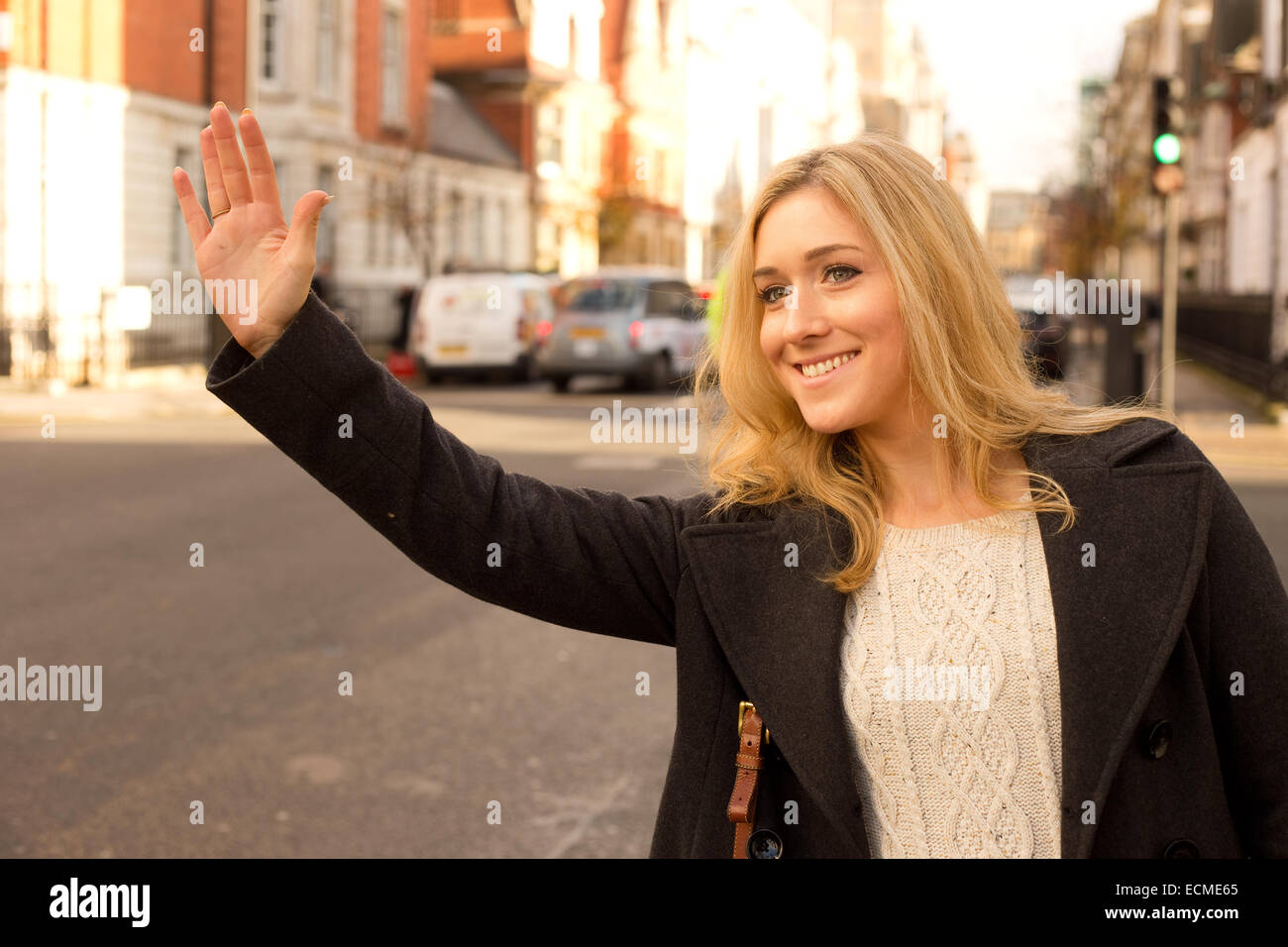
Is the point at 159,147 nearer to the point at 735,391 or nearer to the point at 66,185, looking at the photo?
the point at 66,185

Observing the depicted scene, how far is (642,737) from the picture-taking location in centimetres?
586

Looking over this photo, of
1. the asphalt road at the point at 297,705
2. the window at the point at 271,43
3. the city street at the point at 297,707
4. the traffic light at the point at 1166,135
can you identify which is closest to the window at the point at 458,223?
the window at the point at 271,43

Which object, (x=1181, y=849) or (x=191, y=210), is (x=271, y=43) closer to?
(x=191, y=210)

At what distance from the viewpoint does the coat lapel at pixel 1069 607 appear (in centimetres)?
196

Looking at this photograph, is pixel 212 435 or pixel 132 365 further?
pixel 132 365

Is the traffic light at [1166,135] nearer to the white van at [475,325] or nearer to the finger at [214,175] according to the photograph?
the white van at [475,325]

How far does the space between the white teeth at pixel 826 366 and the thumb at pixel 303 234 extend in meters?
0.71

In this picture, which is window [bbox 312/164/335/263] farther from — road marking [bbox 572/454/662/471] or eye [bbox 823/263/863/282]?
eye [bbox 823/263/863/282]

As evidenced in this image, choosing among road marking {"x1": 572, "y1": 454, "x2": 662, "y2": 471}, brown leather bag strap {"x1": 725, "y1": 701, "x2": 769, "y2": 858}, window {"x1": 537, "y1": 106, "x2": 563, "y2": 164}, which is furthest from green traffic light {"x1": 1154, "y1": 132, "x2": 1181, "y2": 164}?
window {"x1": 537, "y1": 106, "x2": 563, "y2": 164}

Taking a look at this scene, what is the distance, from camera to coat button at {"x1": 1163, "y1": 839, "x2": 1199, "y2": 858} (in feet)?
6.41

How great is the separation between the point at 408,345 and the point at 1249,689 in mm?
25364
